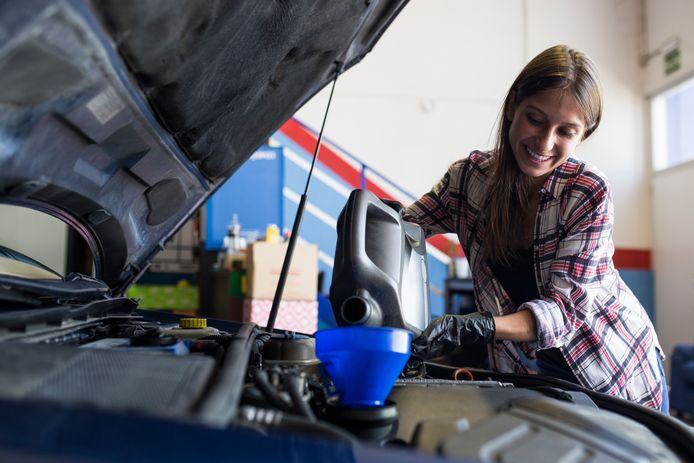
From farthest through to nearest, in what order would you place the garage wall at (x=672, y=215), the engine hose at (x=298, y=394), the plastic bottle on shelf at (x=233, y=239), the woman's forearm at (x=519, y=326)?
the garage wall at (x=672, y=215) < the plastic bottle on shelf at (x=233, y=239) < the woman's forearm at (x=519, y=326) < the engine hose at (x=298, y=394)

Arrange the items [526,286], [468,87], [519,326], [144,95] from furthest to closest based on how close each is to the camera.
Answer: [468,87] → [526,286] → [519,326] → [144,95]

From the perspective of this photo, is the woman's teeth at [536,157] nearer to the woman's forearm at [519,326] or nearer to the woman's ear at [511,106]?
the woman's ear at [511,106]

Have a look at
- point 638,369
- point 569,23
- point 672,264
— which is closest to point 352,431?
point 638,369

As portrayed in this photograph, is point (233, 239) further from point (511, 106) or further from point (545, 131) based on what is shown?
point (545, 131)

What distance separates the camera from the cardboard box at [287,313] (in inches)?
148

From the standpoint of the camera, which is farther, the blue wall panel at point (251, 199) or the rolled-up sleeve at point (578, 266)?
the blue wall panel at point (251, 199)

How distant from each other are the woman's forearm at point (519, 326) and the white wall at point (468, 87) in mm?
4593

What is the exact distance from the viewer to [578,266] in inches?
47.6

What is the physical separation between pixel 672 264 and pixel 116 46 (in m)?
→ 6.02

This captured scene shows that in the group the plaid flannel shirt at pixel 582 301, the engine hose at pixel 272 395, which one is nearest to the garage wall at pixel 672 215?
the plaid flannel shirt at pixel 582 301

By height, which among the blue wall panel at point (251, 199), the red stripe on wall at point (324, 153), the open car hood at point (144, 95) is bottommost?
the open car hood at point (144, 95)

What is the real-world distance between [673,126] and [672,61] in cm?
65

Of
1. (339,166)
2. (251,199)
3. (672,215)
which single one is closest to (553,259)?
(251,199)

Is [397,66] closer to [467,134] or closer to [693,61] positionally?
[467,134]
